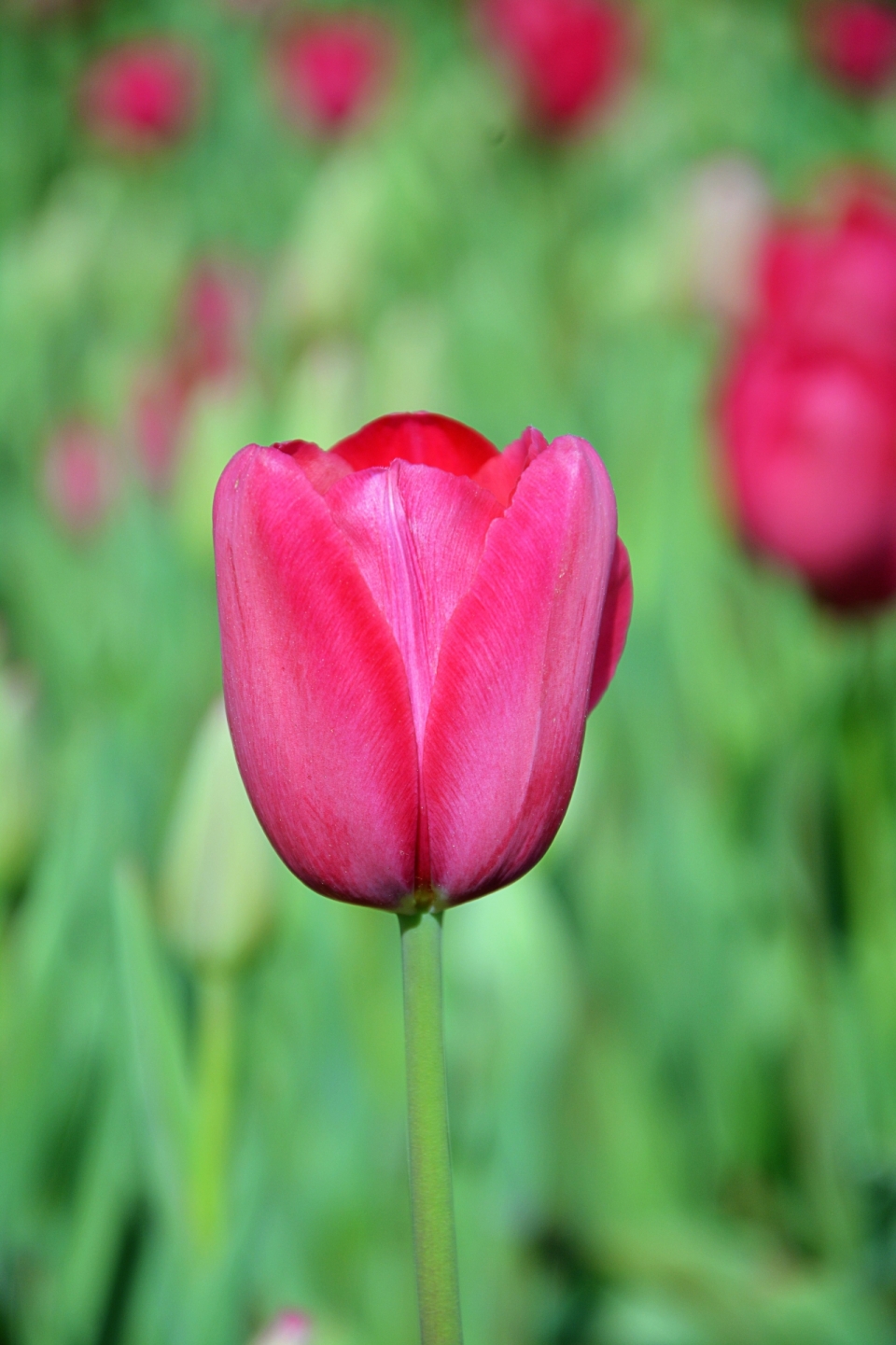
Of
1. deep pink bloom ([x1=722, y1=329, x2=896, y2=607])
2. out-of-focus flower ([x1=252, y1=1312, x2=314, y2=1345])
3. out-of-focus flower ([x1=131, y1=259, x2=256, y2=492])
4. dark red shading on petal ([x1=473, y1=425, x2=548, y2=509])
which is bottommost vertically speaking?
out-of-focus flower ([x1=252, y1=1312, x2=314, y2=1345])

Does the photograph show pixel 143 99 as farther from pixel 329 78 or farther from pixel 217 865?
pixel 217 865

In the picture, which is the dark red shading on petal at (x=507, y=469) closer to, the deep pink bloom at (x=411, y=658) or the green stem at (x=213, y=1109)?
the deep pink bloom at (x=411, y=658)

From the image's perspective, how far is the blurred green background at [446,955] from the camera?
1.87 ft

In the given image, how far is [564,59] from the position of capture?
1.81 metres

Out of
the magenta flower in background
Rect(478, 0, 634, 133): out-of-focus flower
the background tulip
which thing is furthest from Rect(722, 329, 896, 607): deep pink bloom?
the background tulip

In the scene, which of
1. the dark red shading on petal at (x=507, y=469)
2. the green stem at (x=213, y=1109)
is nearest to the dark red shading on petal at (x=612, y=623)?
the dark red shading on petal at (x=507, y=469)

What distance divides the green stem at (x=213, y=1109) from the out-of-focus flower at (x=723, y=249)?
0.97 meters

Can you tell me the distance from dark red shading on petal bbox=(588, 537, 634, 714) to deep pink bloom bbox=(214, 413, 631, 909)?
3 centimetres

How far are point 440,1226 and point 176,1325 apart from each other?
27 centimetres

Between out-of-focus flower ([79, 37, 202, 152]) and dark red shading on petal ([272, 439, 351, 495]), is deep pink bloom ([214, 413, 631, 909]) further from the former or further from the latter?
out-of-focus flower ([79, 37, 202, 152])

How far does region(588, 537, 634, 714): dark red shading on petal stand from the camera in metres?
0.32

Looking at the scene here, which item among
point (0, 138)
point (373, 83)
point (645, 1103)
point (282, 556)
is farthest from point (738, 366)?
point (0, 138)

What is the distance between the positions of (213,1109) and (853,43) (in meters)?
1.99

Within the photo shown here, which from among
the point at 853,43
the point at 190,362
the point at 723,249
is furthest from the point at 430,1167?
the point at 853,43
